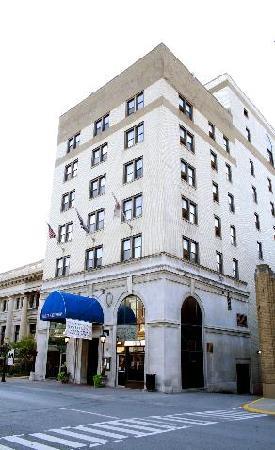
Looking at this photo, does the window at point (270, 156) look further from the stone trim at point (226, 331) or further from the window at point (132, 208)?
the window at point (132, 208)

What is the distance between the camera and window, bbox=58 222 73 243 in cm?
3878

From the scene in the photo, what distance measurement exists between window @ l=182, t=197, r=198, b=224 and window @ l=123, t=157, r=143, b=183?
4.37 m

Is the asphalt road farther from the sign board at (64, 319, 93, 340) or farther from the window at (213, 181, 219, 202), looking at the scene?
the window at (213, 181, 219, 202)

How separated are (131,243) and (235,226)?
13495 mm

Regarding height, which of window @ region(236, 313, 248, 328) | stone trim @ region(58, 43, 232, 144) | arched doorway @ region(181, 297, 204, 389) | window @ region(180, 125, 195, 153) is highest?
stone trim @ region(58, 43, 232, 144)

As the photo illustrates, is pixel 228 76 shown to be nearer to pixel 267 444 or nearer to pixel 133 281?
pixel 133 281

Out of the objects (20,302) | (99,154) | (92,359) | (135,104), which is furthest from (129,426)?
(20,302)

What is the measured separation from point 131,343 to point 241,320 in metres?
12.9

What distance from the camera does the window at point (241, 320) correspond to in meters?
36.3

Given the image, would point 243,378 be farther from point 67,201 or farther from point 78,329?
point 67,201

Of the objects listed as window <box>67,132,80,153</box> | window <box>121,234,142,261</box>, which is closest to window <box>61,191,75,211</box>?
window <box>67,132,80,153</box>

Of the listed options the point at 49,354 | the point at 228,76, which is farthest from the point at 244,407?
the point at 228,76

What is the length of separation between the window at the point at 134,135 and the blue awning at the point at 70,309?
14168mm

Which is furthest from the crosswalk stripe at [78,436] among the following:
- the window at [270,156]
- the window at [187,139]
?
the window at [270,156]
